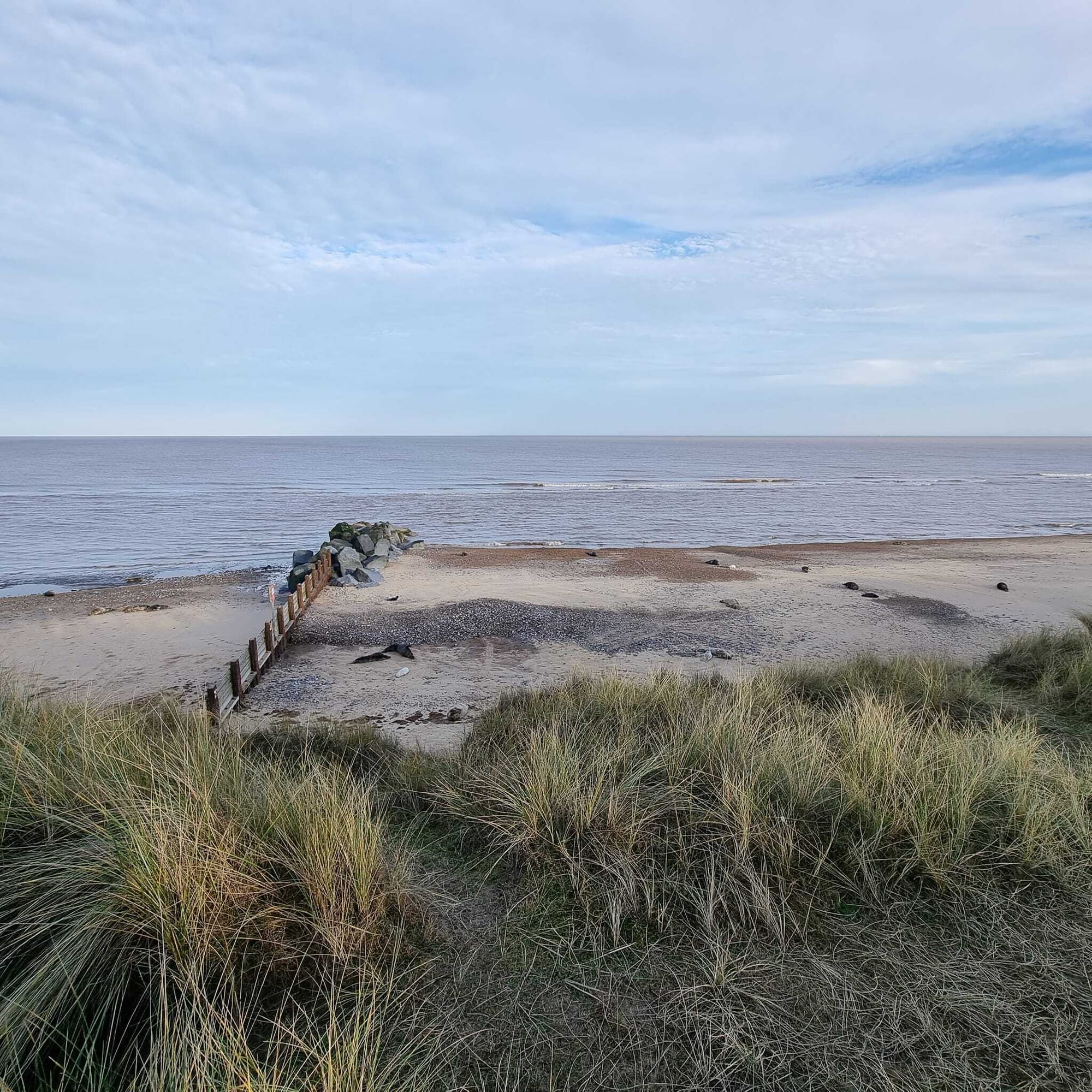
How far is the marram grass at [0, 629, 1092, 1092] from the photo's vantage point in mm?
2848

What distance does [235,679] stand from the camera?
10.7 metres

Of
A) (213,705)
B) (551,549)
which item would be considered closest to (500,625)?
(213,705)

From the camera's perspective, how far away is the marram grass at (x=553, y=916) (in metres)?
2.85

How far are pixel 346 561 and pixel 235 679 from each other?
1122 centimetres

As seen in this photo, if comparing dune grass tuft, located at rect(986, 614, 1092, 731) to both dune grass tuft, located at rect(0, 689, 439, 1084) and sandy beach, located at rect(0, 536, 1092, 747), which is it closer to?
sandy beach, located at rect(0, 536, 1092, 747)

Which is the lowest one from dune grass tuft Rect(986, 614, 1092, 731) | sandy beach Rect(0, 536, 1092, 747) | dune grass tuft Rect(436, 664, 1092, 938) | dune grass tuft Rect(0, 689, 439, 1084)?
sandy beach Rect(0, 536, 1092, 747)

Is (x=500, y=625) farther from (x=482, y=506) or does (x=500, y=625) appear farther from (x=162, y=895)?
(x=482, y=506)

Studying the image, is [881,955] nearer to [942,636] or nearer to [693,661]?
[693,661]

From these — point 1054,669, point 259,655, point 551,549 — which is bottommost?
point 551,549

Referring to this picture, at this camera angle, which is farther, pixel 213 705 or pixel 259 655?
pixel 259 655

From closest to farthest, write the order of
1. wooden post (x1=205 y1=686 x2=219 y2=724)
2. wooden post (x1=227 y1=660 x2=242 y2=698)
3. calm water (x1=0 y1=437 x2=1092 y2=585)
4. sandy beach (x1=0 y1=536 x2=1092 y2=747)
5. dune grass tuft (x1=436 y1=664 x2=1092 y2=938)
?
dune grass tuft (x1=436 y1=664 x2=1092 y2=938), wooden post (x1=205 y1=686 x2=219 y2=724), wooden post (x1=227 y1=660 x2=242 y2=698), sandy beach (x1=0 y1=536 x2=1092 y2=747), calm water (x1=0 y1=437 x2=1092 y2=585)

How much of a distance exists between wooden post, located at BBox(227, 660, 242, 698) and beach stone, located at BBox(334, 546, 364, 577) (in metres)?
10.5

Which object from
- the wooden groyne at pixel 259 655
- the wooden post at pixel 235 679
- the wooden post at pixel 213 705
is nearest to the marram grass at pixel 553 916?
the wooden post at pixel 213 705

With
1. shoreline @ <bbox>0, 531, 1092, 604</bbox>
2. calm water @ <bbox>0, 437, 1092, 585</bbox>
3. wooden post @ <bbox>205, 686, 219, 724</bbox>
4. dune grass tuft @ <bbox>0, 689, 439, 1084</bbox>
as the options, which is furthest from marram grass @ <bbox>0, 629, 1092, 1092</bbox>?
calm water @ <bbox>0, 437, 1092, 585</bbox>
